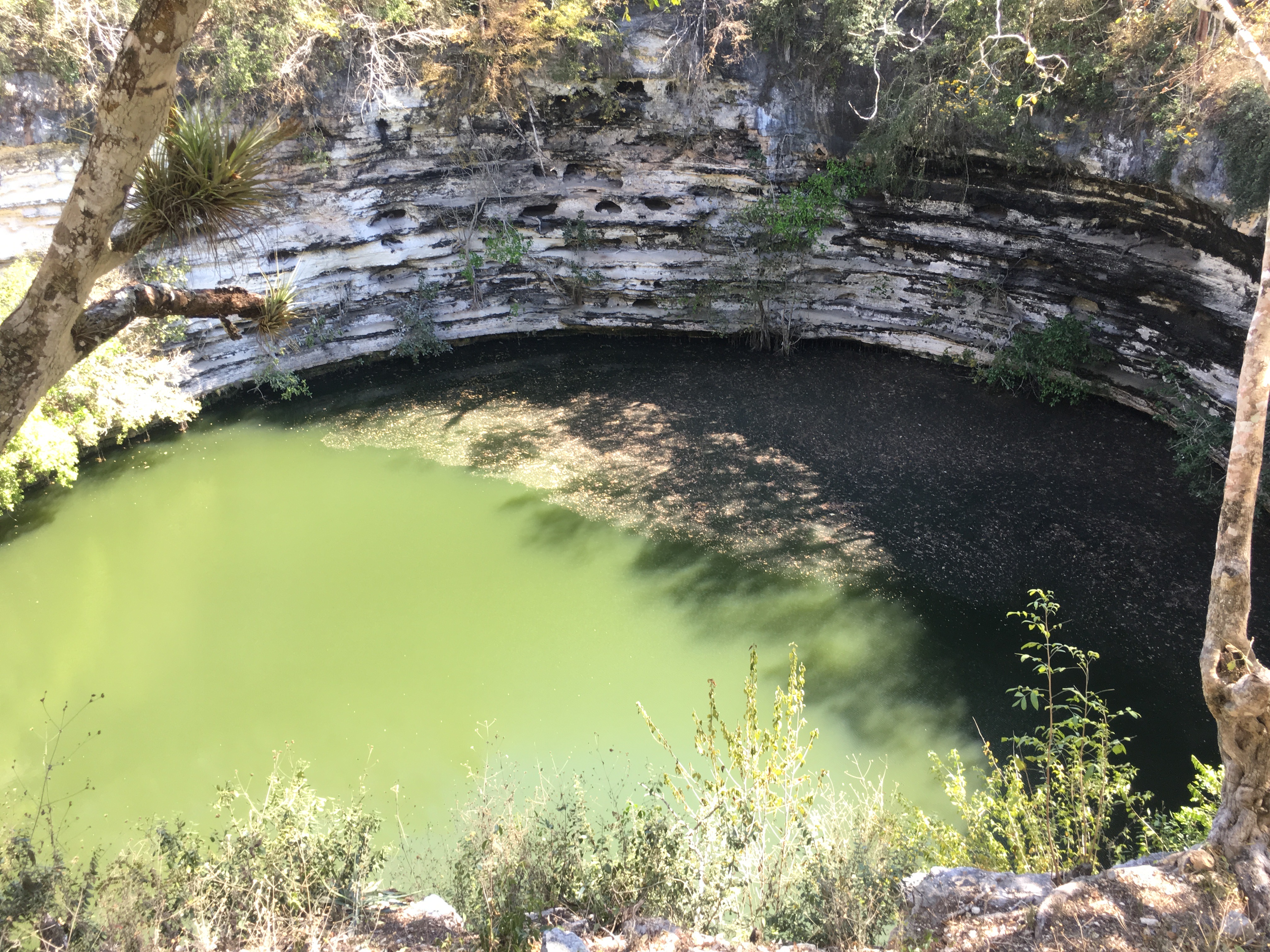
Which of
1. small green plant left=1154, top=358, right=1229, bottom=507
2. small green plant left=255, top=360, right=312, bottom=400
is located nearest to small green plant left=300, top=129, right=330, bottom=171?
small green plant left=255, top=360, right=312, bottom=400

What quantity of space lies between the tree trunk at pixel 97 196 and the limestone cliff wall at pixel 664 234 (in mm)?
6508

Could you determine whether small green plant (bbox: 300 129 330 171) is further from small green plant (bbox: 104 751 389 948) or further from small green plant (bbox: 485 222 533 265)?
small green plant (bbox: 104 751 389 948)

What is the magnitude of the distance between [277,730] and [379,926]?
2.59m

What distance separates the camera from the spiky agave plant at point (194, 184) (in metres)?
3.61

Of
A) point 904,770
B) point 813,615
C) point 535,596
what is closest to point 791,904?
point 904,770

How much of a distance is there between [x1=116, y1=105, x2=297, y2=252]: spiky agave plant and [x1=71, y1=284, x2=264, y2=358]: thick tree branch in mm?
202

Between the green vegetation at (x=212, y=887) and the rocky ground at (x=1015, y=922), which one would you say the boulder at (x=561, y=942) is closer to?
the rocky ground at (x=1015, y=922)

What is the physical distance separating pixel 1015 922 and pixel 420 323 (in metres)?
10.0

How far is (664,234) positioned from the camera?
37.0 feet

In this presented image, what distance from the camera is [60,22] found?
8594mm

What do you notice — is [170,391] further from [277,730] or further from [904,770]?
[904,770]

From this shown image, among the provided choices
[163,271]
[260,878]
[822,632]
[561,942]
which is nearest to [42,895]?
[260,878]

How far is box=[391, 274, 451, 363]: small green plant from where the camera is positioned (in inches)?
449

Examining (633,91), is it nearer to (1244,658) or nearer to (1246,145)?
(1246,145)
